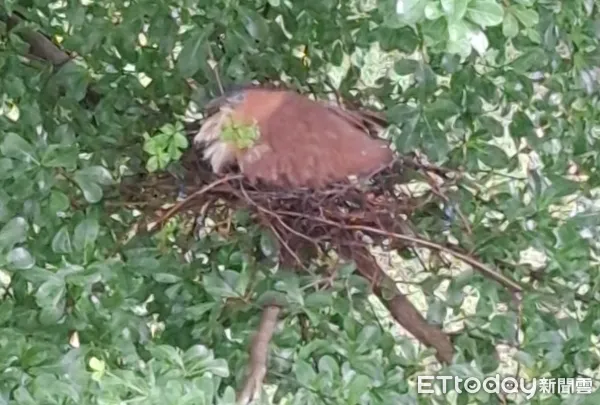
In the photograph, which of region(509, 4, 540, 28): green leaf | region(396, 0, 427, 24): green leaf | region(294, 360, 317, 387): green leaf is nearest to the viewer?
region(396, 0, 427, 24): green leaf

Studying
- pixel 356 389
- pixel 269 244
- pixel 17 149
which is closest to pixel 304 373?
pixel 356 389

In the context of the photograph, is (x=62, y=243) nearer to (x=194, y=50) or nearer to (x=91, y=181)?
(x=91, y=181)

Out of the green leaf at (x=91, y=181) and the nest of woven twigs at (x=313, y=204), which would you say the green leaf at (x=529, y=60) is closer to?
the nest of woven twigs at (x=313, y=204)

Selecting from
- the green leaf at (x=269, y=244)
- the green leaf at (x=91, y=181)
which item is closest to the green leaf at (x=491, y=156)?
the green leaf at (x=269, y=244)

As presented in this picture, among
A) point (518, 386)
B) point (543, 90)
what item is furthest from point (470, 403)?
point (543, 90)

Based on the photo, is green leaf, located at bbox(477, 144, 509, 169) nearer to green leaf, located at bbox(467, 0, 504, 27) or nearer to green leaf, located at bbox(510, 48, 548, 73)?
green leaf, located at bbox(510, 48, 548, 73)

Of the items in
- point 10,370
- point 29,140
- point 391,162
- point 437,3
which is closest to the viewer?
point 437,3

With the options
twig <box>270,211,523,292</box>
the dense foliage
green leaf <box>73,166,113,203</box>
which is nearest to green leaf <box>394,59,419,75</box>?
the dense foliage

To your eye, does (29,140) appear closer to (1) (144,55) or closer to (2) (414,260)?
(1) (144,55)

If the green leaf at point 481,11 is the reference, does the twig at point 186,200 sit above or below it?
below

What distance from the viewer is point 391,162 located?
83 cm

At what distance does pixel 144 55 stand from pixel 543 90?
1.11 ft

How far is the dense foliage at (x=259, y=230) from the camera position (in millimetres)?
677

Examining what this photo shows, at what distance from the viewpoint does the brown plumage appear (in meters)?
0.84
